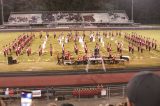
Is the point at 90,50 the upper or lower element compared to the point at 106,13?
lower

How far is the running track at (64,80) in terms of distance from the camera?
1809cm

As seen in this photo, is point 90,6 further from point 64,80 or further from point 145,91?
point 145,91

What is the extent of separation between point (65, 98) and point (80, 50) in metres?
15.7

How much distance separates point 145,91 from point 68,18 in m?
67.2

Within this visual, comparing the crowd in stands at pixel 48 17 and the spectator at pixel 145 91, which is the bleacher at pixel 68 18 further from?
the spectator at pixel 145 91

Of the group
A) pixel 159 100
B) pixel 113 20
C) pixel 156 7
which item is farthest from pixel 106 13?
pixel 159 100

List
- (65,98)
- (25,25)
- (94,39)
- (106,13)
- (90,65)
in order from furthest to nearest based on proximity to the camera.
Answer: (106,13), (25,25), (94,39), (90,65), (65,98)

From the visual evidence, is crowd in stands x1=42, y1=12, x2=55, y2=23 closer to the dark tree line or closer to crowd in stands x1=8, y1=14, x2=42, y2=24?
crowd in stands x1=8, y1=14, x2=42, y2=24

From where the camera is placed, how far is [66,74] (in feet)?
67.6

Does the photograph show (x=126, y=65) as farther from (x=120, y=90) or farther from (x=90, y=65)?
(x=120, y=90)

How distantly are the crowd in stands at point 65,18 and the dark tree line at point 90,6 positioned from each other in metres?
3.51

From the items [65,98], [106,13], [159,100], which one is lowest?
[65,98]

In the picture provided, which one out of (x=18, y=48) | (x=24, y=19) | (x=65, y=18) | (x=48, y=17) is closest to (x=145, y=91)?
(x=18, y=48)

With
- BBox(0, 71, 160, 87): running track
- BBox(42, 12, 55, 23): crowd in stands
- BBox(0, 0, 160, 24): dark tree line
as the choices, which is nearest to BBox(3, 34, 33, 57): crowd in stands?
BBox(0, 71, 160, 87): running track
